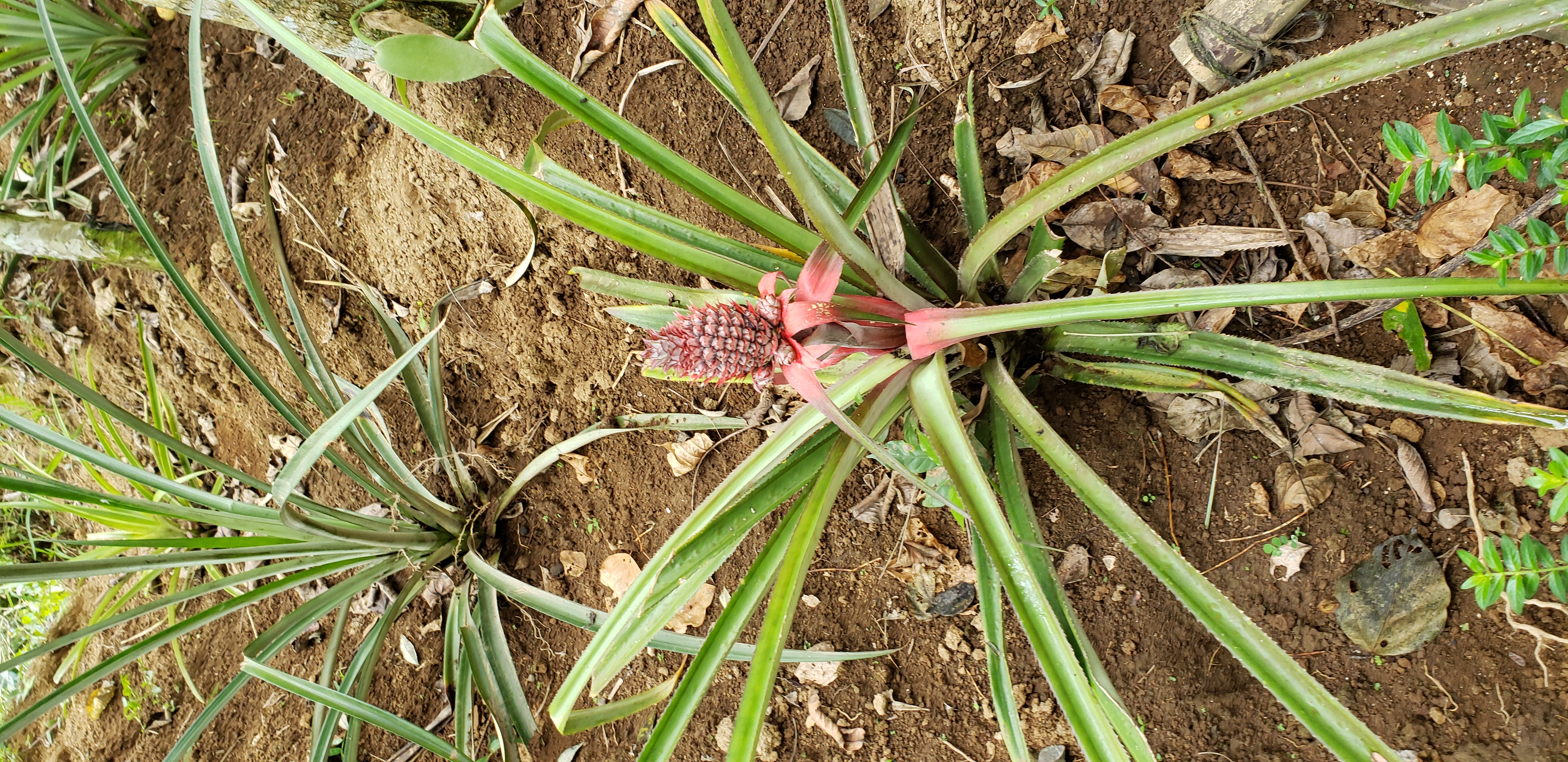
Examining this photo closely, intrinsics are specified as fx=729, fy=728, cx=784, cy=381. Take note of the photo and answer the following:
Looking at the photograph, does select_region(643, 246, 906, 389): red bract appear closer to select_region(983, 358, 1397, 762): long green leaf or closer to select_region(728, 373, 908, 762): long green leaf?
select_region(728, 373, 908, 762): long green leaf

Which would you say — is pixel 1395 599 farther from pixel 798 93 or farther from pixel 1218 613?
pixel 798 93

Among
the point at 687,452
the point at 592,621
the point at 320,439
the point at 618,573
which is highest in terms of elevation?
the point at 320,439

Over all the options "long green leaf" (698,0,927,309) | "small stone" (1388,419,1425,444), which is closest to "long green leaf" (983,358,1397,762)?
"long green leaf" (698,0,927,309)

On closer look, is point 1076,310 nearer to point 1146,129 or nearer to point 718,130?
point 1146,129

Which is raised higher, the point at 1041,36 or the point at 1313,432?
the point at 1041,36

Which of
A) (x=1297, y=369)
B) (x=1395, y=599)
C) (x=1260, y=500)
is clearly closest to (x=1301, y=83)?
(x=1297, y=369)

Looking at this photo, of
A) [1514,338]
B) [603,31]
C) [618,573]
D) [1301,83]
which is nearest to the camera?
[1301,83]

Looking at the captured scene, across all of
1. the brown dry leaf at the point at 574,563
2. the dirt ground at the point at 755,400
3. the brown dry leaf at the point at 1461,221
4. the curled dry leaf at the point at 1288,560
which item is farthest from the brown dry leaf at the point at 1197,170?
the brown dry leaf at the point at 574,563

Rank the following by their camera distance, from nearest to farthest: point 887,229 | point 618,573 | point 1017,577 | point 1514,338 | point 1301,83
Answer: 1. point 1301,83
2. point 1017,577
3. point 1514,338
4. point 887,229
5. point 618,573
